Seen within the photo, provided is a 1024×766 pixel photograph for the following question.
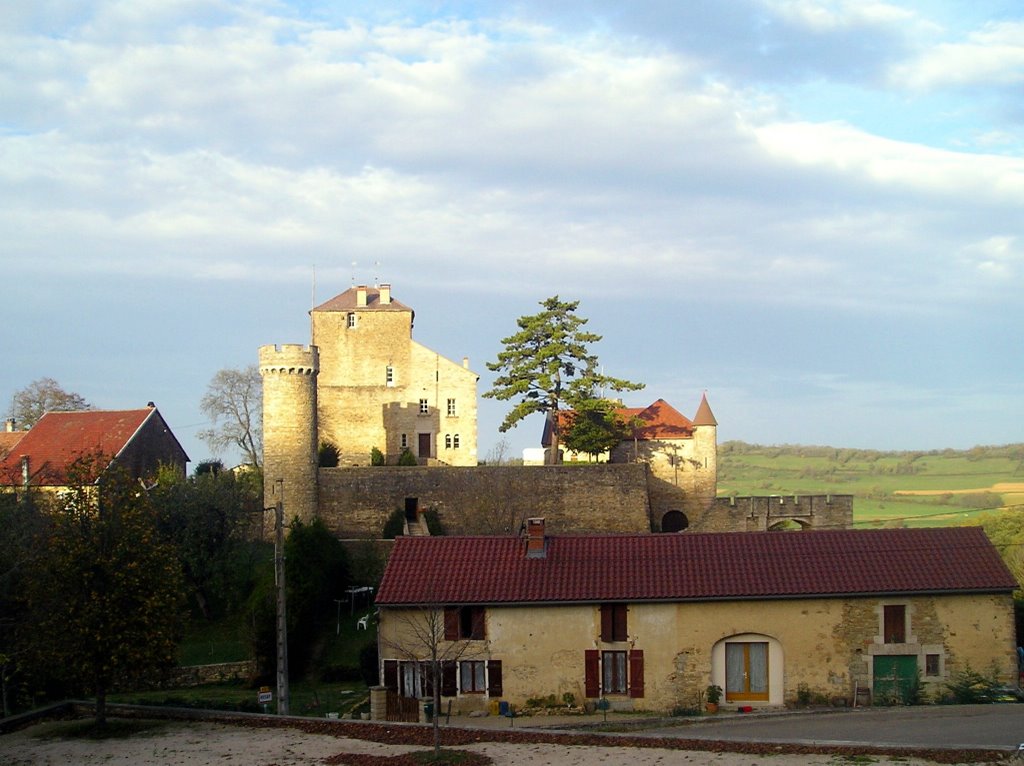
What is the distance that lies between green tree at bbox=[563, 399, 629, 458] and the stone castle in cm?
109

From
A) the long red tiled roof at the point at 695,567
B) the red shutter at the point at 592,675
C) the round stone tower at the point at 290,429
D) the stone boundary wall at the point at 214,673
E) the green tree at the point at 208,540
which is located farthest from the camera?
the round stone tower at the point at 290,429

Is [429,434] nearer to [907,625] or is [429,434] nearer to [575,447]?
[575,447]

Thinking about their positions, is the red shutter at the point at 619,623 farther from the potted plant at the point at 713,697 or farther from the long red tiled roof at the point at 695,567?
the potted plant at the point at 713,697

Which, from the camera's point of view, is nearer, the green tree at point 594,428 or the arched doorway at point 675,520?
the green tree at point 594,428

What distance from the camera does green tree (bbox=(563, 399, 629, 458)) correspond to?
2034 inches

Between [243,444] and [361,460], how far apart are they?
15.6 m

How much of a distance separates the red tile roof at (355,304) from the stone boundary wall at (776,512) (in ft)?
63.8

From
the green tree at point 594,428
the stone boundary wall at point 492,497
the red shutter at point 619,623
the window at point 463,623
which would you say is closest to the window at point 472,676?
the window at point 463,623

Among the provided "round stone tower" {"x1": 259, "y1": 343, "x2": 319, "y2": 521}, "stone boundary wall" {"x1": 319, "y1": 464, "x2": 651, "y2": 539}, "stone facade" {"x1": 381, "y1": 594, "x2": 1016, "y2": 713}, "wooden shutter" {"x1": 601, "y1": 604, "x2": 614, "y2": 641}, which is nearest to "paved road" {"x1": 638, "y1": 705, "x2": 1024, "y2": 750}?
"stone facade" {"x1": 381, "y1": 594, "x2": 1016, "y2": 713}

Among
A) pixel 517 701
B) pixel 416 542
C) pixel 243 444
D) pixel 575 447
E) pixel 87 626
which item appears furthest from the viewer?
pixel 243 444

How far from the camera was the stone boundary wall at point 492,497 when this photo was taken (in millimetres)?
47250

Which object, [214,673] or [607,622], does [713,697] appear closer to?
[607,622]

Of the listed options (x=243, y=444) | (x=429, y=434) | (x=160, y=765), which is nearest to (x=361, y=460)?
(x=429, y=434)

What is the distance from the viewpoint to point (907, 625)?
95.5 ft
